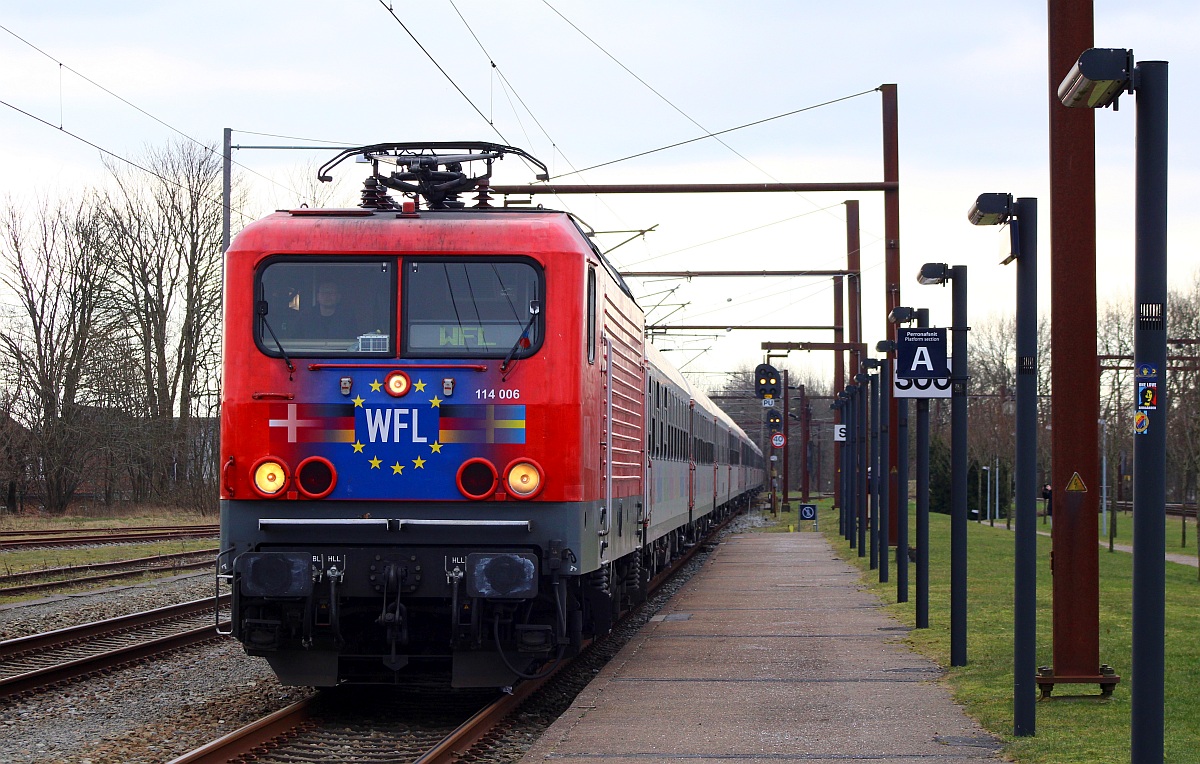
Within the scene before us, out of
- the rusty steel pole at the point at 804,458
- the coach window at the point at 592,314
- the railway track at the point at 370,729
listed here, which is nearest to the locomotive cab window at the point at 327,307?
the coach window at the point at 592,314

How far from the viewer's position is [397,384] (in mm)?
8641

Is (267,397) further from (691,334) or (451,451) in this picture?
(691,334)

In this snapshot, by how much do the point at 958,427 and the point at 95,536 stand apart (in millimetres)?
21173

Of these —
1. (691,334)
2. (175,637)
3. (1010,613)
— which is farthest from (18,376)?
(1010,613)

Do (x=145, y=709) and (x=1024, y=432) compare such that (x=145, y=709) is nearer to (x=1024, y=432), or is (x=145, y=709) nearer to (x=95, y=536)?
(x=1024, y=432)

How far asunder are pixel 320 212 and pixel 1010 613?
29.3 ft

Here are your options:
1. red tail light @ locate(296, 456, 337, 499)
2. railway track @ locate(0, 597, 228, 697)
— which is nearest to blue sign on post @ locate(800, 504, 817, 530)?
railway track @ locate(0, 597, 228, 697)

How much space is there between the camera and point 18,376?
36.8 metres

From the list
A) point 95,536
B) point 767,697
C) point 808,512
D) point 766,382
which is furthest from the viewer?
point 808,512

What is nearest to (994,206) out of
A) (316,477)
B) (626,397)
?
(626,397)

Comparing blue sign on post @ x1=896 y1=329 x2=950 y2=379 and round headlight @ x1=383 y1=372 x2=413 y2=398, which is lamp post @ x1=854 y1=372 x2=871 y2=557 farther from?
round headlight @ x1=383 y1=372 x2=413 y2=398

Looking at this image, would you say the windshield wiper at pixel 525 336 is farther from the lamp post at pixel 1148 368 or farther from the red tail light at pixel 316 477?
the lamp post at pixel 1148 368

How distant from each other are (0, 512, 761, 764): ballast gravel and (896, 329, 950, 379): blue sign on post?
360cm

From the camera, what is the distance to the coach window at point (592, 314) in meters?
9.19
